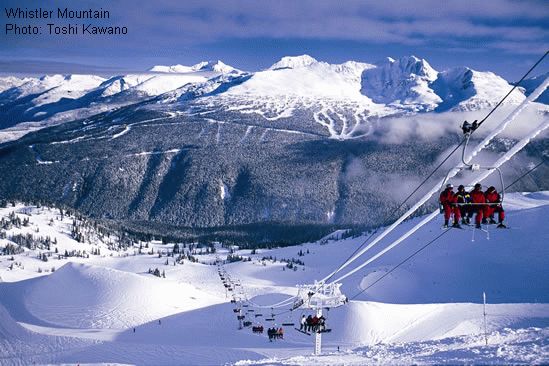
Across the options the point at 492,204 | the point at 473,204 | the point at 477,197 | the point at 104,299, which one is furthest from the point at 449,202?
the point at 104,299

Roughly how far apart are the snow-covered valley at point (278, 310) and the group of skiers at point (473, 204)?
Result: 1877mm

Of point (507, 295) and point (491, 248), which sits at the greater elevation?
point (491, 248)

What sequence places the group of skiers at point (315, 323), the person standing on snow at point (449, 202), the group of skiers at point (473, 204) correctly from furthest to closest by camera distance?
the group of skiers at point (315, 323)
the person standing on snow at point (449, 202)
the group of skiers at point (473, 204)

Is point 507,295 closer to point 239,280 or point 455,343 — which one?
point 239,280

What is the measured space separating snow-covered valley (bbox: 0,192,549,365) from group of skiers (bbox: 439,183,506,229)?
6.16 feet

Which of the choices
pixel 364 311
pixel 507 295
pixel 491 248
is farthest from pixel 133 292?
pixel 491 248

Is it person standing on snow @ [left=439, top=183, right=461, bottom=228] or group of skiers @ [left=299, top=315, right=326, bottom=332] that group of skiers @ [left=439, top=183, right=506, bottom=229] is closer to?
person standing on snow @ [left=439, top=183, right=461, bottom=228]

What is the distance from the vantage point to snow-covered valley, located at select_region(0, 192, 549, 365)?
Result: 47.4m

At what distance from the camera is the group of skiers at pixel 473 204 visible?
25.6 meters

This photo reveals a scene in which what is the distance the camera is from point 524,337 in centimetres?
4566

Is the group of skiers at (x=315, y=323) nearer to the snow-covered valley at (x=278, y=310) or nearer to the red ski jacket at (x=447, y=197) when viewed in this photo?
the snow-covered valley at (x=278, y=310)

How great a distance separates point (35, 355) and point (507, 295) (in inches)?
4088

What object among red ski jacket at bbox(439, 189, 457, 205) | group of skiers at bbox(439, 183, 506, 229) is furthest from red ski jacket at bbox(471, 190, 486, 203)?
red ski jacket at bbox(439, 189, 457, 205)

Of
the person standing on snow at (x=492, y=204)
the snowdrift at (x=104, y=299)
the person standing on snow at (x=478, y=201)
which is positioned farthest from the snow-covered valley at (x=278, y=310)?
the person standing on snow at (x=492, y=204)
